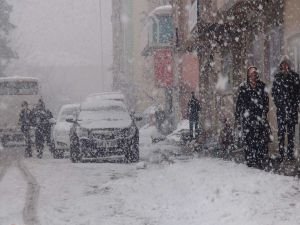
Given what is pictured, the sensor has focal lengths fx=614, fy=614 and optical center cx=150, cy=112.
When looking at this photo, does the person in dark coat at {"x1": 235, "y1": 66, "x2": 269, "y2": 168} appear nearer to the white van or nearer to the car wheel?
the car wheel

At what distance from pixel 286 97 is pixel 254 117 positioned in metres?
0.74

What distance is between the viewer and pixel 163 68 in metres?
37.2

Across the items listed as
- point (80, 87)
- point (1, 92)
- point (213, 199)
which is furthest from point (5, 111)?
point (80, 87)

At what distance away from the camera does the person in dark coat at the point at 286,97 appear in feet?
38.1

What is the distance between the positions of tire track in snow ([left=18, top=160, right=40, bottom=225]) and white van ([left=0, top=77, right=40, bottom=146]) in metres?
13.5

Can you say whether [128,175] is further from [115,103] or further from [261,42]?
[261,42]

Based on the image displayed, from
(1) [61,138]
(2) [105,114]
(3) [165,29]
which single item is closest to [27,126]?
(1) [61,138]

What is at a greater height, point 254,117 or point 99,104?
point 254,117

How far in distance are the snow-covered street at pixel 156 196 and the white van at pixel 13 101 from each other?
13.5m

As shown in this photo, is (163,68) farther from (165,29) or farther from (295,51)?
(295,51)

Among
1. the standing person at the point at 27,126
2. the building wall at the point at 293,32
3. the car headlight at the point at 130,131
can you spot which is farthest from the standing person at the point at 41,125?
the building wall at the point at 293,32

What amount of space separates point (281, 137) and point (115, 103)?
21.7ft

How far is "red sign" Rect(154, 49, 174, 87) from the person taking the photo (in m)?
37.0

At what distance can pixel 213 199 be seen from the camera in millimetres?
7902
